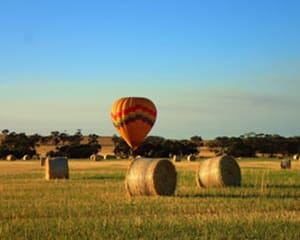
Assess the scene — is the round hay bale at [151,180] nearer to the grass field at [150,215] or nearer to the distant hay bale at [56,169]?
the grass field at [150,215]

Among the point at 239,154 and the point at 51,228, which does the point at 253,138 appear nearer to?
the point at 239,154

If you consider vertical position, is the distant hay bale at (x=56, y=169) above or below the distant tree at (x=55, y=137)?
below

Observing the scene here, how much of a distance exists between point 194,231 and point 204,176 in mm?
11310

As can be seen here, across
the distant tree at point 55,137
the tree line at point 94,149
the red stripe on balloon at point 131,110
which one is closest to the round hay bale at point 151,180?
the red stripe on balloon at point 131,110

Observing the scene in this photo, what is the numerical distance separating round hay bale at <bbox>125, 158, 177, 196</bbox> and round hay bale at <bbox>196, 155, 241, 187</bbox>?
3120mm

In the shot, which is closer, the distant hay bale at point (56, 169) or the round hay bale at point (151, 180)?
the round hay bale at point (151, 180)

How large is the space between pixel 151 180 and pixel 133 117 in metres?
18.9

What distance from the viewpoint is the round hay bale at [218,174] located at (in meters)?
22.1

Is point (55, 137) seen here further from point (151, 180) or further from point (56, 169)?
point (151, 180)

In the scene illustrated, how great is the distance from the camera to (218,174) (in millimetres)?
22109

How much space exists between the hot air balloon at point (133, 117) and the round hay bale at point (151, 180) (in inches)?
720

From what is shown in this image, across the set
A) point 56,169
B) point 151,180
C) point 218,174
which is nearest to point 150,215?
point 151,180

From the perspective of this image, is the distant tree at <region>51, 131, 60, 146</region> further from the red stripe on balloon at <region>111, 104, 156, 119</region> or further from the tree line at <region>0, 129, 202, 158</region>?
the red stripe on balloon at <region>111, 104, 156, 119</region>

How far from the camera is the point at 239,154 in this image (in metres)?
83.8
